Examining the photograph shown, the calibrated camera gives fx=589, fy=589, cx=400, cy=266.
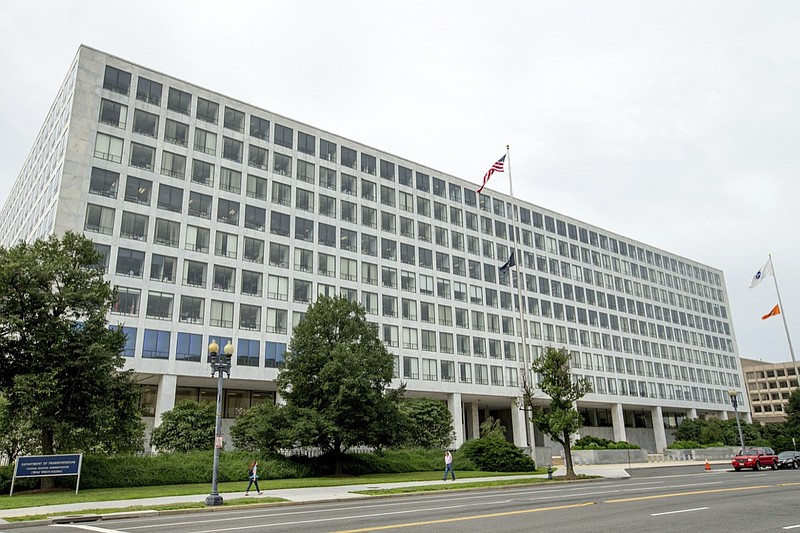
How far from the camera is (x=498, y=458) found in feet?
133

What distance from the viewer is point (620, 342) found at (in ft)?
286

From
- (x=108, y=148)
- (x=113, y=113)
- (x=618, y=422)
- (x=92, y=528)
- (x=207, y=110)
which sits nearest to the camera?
(x=92, y=528)

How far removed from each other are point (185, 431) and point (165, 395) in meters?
7.87

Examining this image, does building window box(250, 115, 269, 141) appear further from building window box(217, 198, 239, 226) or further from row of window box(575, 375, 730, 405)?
→ row of window box(575, 375, 730, 405)

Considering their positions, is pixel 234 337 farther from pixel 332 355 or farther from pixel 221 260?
pixel 332 355

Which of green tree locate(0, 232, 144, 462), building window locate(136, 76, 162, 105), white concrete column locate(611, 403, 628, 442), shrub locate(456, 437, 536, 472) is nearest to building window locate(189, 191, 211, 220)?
building window locate(136, 76, 162, 105)

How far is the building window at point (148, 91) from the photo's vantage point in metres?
52.4

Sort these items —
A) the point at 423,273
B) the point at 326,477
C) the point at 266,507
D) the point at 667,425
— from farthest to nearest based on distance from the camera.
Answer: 1. the point at 667,425
2. the point at 423,273
3. the point at 326,477
4. the point at 266,507

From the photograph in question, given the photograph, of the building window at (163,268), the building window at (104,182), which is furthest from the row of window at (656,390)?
the building window at (104,182)

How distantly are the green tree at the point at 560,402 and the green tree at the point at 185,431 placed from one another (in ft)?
73.1

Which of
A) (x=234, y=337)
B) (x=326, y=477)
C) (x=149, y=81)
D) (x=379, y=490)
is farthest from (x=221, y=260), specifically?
(x=379, y=490)

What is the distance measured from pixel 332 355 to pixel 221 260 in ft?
69.5

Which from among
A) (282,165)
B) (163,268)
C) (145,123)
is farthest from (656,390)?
(145,123)

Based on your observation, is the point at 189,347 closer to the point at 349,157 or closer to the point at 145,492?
the point at 145,492
